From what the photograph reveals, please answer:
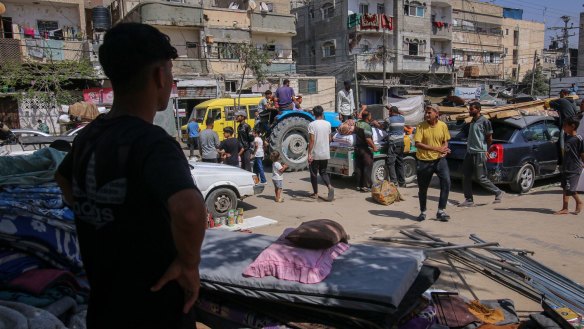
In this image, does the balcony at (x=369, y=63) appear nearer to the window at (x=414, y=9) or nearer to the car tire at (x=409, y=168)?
the window at (x=414, y=9)

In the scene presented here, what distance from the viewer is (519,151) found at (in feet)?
31.0

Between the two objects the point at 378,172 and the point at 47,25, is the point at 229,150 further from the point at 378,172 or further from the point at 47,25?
the point at 47,25

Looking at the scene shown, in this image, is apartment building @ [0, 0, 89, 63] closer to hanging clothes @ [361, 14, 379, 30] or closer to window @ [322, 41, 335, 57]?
window @ [322, 41, 335, 57]

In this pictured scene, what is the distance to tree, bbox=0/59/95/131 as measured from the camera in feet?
69.7

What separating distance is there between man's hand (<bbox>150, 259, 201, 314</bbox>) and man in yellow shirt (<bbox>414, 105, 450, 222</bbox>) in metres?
6.30

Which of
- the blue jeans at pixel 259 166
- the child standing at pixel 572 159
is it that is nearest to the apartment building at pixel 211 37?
the blue jeans at pixel 259 166

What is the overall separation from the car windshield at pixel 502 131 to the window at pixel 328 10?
3189 cm

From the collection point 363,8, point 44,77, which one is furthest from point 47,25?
point 363,8

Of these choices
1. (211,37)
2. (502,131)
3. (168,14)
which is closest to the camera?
(502,131)

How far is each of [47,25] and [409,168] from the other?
2533cm

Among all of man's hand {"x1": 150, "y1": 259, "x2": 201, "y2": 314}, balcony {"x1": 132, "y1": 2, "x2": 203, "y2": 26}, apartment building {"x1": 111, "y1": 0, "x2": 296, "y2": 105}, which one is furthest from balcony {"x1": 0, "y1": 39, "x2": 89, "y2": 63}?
man's hand {"x1": 150, "y1": 259, "x2": 201, "y2": 314}

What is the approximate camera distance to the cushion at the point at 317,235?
343 cm

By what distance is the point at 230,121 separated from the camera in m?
18.0

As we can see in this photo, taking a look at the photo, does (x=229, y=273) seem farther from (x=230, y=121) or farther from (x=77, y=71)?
(x=77, y=71)
